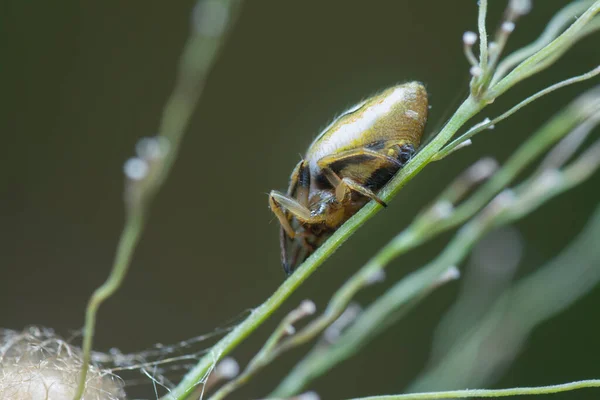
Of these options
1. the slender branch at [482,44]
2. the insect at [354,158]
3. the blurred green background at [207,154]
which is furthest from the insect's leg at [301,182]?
the blurred green background at [207,154]

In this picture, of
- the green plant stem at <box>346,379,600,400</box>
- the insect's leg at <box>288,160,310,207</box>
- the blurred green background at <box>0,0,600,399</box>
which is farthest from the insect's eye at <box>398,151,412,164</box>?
the blurred green background at <box>0,0,600,399</box>

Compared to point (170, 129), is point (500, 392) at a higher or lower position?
lower

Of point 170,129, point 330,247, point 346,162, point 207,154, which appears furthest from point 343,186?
point 207,154

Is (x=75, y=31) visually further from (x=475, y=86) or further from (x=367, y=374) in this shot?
(x=475, y=86)

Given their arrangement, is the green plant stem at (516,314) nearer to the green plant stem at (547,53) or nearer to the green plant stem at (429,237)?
the green plant stem at (429,237)

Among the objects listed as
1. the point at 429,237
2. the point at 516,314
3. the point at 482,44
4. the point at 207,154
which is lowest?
the point at 516,314

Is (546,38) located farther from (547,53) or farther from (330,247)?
(330,247)
